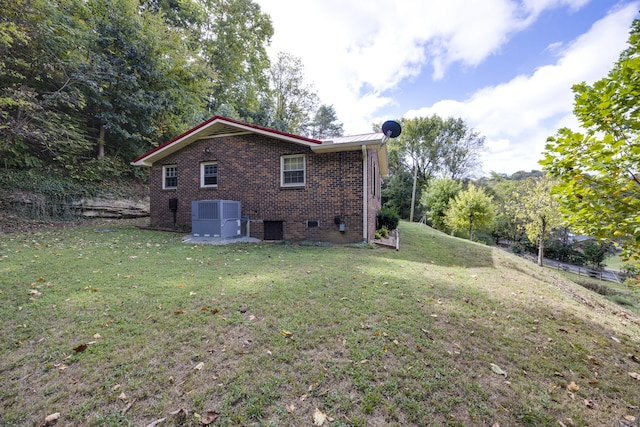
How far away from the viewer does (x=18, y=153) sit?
10125 mm

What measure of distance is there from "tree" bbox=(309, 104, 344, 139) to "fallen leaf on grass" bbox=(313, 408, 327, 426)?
37043mm

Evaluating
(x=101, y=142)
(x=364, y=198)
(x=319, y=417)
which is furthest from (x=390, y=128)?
(x=101, y=142)

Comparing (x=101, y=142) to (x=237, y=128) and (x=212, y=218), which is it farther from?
(x=212, y=218)

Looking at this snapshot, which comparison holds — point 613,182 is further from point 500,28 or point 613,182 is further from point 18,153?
point 18,153

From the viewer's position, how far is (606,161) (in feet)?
8.14

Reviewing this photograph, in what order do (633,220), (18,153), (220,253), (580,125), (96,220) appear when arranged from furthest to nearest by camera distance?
(96,220) → (18,153) → (220,253) → (580,125) → (633,220)

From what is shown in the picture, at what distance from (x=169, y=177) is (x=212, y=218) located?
13.9ft

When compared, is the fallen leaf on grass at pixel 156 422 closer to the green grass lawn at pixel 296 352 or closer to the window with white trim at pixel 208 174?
the green grass lawn at pixel 296 352

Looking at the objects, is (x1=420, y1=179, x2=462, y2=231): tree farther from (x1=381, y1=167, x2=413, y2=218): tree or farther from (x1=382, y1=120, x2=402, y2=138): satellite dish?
(x1=382, y1=120, x2=402, y2=138): satellite dish

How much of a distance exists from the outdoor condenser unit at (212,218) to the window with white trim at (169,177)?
3.16 meters

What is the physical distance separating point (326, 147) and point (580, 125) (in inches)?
249

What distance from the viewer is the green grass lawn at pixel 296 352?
1.94 m

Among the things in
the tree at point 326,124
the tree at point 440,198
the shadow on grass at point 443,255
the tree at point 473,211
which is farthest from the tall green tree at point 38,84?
the tree at point 326,124

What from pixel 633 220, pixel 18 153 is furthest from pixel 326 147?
pixel 18 153
